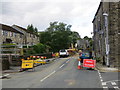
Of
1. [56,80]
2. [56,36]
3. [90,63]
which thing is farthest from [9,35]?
[56,80]

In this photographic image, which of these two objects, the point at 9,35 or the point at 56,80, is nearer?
the point at 56,80

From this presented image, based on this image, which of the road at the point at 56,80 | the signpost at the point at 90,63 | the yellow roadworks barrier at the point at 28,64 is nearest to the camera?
the road at the point at 56,80

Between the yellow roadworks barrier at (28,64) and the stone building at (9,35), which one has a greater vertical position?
the stone building at (9,35)

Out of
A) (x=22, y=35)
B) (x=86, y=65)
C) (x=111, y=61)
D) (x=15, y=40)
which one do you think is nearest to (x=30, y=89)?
(x=86, y=65)

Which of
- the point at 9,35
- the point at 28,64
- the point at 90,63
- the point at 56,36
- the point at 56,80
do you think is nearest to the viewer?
the point at 56,80

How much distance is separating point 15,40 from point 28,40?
858cm

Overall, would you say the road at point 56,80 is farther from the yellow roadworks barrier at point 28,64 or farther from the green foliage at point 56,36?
the green foliage at point 56,36

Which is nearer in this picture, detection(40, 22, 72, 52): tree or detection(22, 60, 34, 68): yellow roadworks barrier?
detection(22, 60, 34, 68): yellow roadworks barrier

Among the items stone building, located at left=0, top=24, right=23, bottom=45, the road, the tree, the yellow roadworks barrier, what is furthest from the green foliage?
the road

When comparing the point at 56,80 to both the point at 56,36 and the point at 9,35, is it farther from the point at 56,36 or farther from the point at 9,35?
the point at 56,36

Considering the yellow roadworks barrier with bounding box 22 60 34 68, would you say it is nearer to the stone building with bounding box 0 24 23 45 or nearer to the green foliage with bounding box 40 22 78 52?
the stone building with bounding box 0 24 23 45

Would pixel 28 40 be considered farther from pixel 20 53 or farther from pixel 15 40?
pixel 20 53

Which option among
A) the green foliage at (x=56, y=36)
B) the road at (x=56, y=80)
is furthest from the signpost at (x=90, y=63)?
the green foliage at (x=56, y=36)

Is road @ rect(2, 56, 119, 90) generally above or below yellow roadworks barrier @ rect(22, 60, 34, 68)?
below
